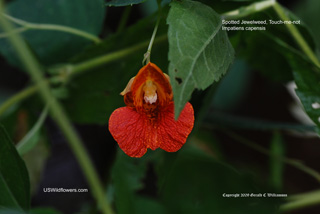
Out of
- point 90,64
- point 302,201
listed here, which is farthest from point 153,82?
point 302,201

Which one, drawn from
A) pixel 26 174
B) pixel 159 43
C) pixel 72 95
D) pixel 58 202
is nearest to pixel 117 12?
pixel 72 95

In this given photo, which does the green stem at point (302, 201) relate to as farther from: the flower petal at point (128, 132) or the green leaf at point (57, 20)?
the green leaf at point (57, 20)

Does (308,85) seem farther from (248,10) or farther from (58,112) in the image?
(58,112)

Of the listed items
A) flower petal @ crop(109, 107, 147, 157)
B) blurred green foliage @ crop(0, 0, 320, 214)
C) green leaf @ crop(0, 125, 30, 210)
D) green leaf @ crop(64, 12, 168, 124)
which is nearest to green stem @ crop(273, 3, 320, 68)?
blurred green foliage @ crop(0, 0, 320, 214)

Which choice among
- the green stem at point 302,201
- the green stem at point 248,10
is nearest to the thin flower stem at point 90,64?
the green stem at point 248,10

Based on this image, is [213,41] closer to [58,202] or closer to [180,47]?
[180,47]
